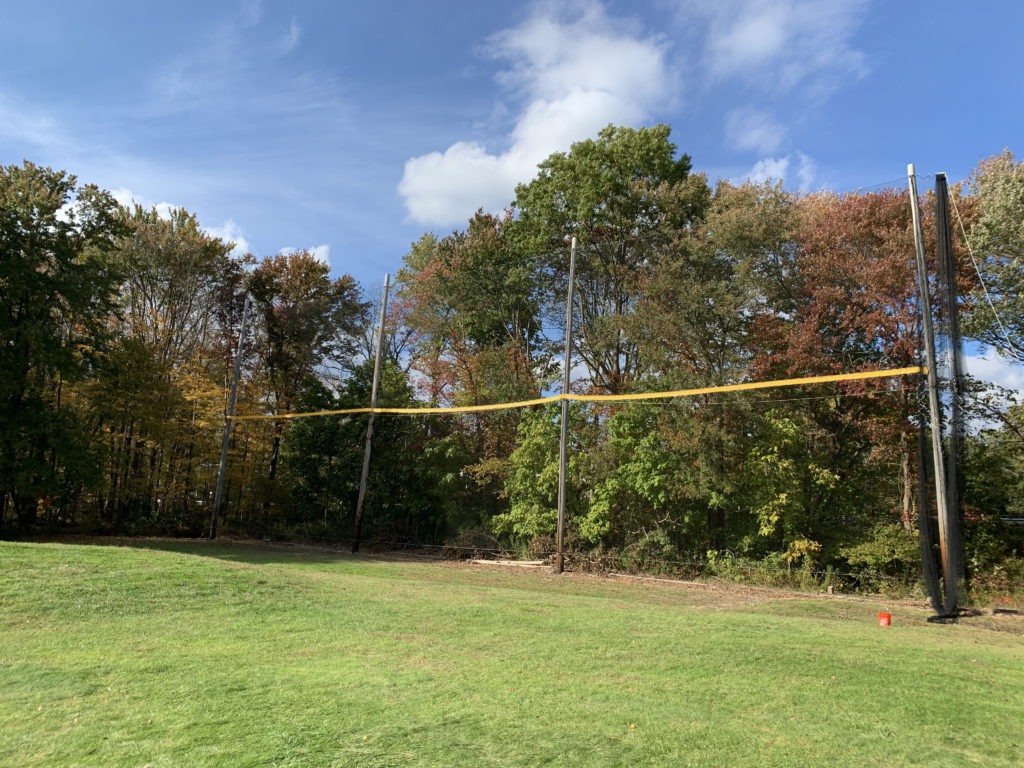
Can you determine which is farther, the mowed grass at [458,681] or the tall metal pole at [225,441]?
the tall metal pole at [225,441]

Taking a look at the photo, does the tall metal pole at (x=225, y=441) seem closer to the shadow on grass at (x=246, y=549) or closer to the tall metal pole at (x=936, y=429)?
the shadow on grass at (x=246, y=549)

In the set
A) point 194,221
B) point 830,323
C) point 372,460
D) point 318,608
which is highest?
point 194,221

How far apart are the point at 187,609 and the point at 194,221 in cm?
2035

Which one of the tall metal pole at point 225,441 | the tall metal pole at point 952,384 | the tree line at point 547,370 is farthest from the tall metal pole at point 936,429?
the tall metal pole at point 225,441

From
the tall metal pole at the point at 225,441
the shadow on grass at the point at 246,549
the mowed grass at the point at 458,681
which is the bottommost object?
the shadow on grass at the point at 246,549

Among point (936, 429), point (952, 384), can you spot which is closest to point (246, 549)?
point (936, 429)

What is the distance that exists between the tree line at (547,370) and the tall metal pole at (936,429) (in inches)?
104

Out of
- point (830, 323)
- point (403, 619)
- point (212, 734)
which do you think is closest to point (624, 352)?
point (830, 323)

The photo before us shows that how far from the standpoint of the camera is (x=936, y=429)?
8.98 meters

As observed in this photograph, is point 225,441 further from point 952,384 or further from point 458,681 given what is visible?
point 952,384

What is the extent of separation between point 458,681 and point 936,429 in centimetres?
772

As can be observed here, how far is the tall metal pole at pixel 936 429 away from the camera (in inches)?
340

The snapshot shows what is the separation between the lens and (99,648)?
17.5ft

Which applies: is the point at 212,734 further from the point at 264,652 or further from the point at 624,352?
the point at 624,352
